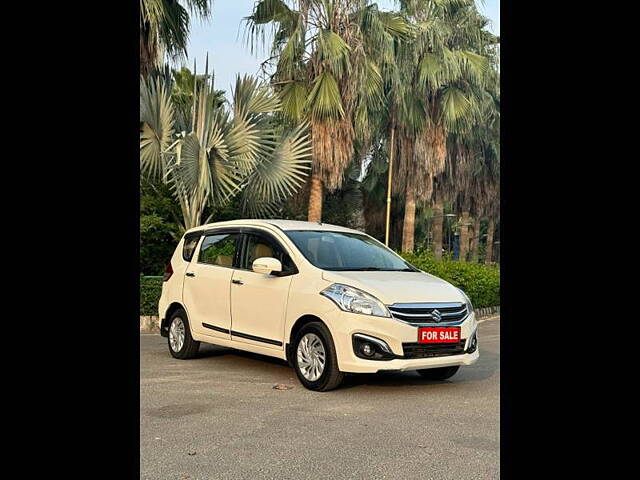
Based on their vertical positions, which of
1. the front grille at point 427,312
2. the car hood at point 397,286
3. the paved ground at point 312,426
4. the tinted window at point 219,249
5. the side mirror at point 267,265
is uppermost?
the tinted window at point 219,249

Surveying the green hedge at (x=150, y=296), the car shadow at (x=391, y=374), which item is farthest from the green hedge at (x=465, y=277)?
the car shadow at (x=391, y=374)

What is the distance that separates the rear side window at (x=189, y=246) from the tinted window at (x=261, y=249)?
1098mm

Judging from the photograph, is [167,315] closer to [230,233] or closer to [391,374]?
[230,233]

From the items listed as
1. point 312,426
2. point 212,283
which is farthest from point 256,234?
point 312,426

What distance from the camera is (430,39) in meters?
21.0

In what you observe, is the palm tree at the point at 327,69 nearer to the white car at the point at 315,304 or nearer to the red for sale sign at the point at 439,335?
the white car at the point at 315,304

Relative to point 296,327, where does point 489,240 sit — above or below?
above

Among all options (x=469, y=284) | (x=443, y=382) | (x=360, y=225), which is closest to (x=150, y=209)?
(x=469, y=284)

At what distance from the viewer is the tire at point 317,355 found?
635 cm

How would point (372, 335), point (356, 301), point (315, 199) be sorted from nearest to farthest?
point (372, 335) < point (356, 301) < point (315, 199)

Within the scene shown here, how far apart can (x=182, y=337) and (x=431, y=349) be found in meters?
3.37

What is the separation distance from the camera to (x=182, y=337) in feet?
27.7

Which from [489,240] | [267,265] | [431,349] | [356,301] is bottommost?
[431,349]
